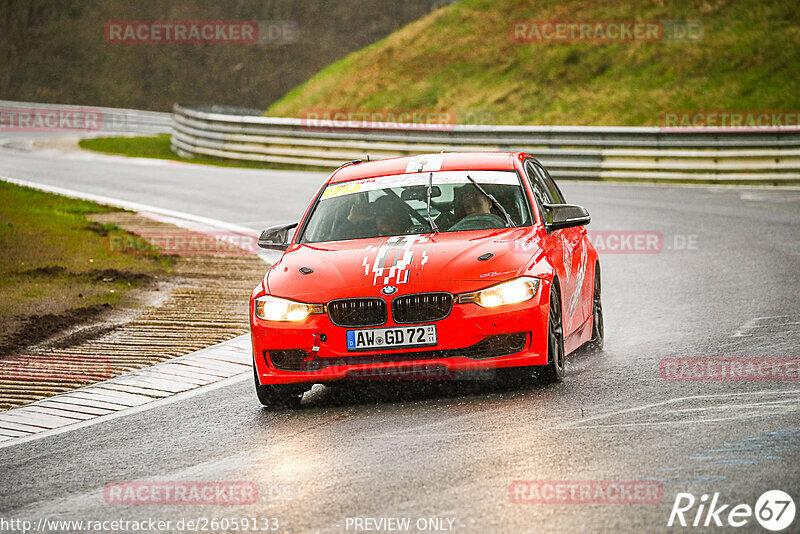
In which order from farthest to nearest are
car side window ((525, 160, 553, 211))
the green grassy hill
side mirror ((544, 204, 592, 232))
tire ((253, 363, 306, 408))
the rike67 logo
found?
the green grassy hill, car side window ((525, 160, 553, 211)), side mirror ((544, 204, 592, 232)), tire ((253, 363, 306, 408)), the rike67 logo

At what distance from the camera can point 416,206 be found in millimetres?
9141

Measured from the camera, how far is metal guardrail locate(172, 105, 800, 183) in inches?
909

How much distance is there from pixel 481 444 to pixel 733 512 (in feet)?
5.71

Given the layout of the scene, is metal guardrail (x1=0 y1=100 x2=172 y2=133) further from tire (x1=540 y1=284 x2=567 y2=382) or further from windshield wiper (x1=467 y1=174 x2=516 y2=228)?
tire (x1=540 y1=284 x2=567 y2=382)

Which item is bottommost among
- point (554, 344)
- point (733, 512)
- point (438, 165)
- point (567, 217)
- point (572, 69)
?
point (733, 512)

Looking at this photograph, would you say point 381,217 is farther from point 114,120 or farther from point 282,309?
point 114,120

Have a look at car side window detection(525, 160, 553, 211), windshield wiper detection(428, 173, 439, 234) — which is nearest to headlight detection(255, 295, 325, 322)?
windshield wiper detection(428, 173, 439, 234)

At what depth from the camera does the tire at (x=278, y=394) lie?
8109mm

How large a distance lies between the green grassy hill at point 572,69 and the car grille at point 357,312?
938 inches

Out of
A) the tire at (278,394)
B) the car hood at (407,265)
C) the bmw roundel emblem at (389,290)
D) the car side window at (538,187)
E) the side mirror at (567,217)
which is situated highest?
the car side window at (538,187)

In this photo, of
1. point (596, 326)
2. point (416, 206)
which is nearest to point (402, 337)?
point (416, 206)

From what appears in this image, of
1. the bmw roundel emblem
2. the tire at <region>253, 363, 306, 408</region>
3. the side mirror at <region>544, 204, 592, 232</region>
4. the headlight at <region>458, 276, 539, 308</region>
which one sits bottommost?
the tire at <region>253, 363, 306, 408</region>

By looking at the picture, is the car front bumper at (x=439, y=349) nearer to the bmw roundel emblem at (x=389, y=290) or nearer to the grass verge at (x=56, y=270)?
the bmw roundel emblem at (x=389, y=290)

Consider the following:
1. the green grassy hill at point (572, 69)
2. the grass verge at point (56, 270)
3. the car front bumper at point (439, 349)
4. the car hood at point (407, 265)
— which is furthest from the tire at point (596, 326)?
the green grassy hill at point (572, 69)
